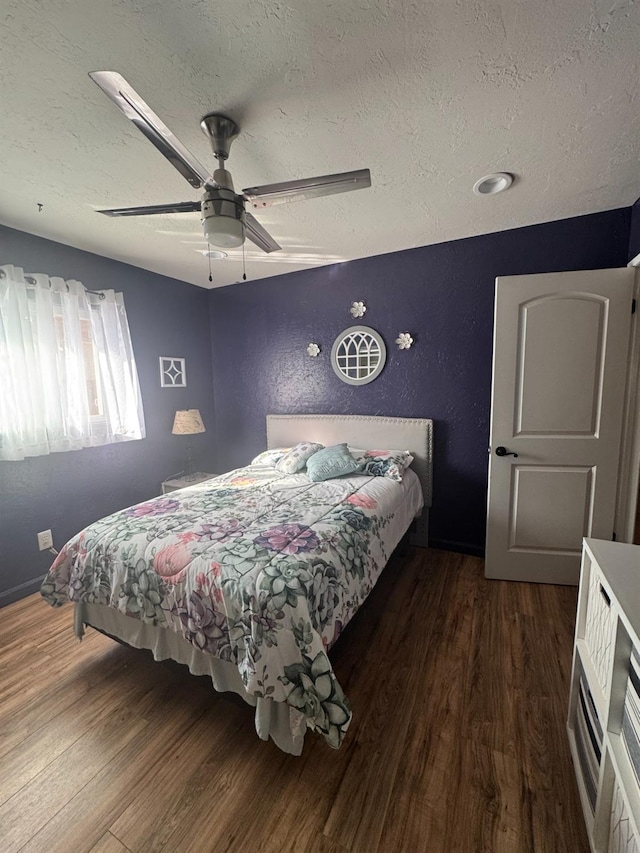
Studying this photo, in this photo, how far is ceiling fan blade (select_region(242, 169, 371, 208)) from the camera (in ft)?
4.21

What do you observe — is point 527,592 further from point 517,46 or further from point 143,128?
A: point 143,128

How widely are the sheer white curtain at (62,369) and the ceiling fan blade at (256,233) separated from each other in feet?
5.47

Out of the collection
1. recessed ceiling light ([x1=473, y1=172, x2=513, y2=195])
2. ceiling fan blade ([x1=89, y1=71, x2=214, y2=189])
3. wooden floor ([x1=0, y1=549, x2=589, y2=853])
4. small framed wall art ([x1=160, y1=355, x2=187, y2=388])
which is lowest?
wooden floor ([x1=0, y1=549, x2=589, y2=853])

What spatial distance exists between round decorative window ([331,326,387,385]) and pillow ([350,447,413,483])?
2.32 feet

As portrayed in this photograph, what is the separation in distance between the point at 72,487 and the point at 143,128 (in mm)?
2543

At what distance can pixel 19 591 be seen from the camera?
242cm

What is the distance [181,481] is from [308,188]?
2775 millimetres

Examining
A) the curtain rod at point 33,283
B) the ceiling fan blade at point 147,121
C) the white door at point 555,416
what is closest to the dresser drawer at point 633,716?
the white door at point 555,416

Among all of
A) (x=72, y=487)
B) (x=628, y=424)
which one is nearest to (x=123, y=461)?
(x=72, y=487)

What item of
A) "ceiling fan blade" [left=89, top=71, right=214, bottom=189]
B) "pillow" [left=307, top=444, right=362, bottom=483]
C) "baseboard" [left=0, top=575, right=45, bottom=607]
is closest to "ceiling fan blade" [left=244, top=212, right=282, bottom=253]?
"ceiling fan blade" [left=89, top=71, right=214, bottom=189]

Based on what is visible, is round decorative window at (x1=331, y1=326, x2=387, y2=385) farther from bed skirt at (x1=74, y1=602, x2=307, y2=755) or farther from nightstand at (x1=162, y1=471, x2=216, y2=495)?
bed skirt at (x1=74, y1=602, x2=307, y2=755)

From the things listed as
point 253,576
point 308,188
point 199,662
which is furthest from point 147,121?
point 199,662

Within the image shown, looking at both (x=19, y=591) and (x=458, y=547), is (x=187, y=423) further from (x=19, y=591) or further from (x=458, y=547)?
(x=458, y=547)

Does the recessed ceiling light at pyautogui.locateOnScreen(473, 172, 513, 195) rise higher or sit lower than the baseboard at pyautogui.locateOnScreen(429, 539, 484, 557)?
higher
